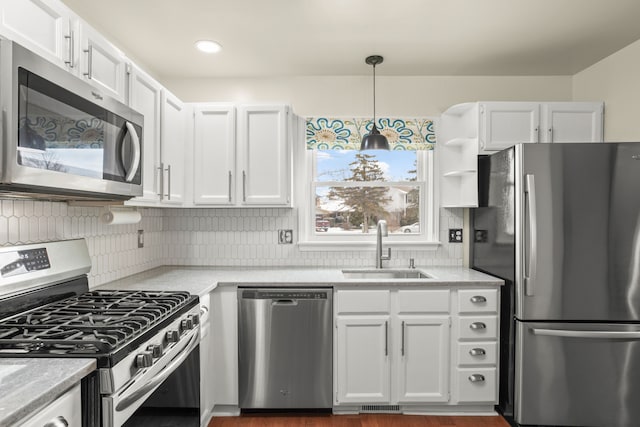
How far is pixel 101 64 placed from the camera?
1669mm

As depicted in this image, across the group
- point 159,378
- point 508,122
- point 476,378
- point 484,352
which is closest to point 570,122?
point 508,122

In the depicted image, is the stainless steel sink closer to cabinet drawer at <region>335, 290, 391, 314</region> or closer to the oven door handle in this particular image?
cabinet drawer at <region>335, 290, 391, 314</region>

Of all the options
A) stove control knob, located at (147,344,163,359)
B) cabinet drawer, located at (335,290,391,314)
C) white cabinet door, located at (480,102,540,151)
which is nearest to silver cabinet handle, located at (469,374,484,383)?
cabinet drawer, located at (335,290,391,314)

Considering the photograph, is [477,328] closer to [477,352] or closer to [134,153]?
[477,352]

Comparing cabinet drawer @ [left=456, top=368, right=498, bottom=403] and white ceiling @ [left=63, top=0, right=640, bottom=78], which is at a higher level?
white ceiling @ [left=63, top=0, right=640, bottom=78]

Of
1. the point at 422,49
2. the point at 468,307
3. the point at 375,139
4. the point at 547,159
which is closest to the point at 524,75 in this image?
the point at 422,49

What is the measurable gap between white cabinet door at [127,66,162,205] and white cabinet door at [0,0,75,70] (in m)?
0.48

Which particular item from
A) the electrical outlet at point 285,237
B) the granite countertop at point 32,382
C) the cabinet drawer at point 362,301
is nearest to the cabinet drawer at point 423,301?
the cabinet drawer at point 362,301

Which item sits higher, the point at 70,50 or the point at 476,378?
the point at 70,50

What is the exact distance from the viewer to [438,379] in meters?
2.42

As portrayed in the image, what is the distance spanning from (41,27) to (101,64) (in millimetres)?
353

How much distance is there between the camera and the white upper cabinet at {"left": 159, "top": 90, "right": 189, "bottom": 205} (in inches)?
91.1

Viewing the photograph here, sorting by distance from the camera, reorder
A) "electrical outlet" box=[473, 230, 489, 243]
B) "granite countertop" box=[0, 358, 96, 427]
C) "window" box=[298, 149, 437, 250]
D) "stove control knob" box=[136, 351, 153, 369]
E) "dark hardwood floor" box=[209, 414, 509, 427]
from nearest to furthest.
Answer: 1. "granite countertop" box=[0, 358, 96, 427]
2. "stove control knob" box=[136, 351, 153, 369]
3. "dark hardwood floor" box=[209, 414, 509, 427]
4. "electrical outlet" box=[473, 230, 489, 243]
5. "window" box=[298, 149, 437, 250]

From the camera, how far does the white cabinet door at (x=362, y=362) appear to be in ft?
7.92
